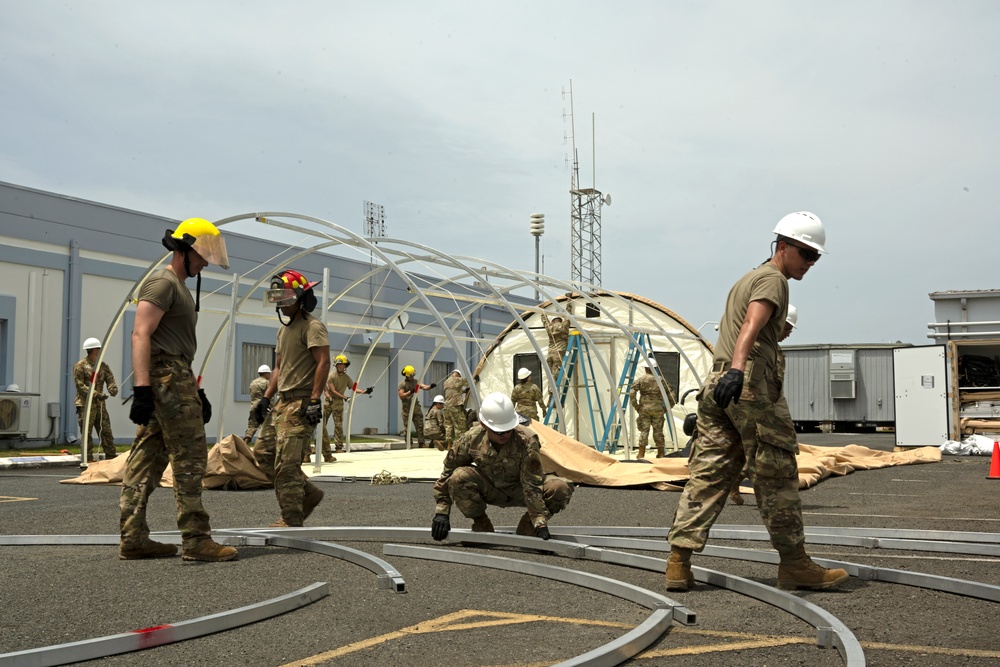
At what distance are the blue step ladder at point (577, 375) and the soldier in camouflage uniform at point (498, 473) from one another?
1364 centimetres

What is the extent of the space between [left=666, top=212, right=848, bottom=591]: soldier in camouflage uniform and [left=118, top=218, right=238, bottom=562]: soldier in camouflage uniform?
303cm

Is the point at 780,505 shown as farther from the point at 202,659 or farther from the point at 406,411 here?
the point at 406,411

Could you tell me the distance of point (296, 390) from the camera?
7.78 m

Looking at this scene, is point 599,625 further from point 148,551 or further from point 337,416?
point 337,416

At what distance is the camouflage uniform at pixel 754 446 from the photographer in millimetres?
5215

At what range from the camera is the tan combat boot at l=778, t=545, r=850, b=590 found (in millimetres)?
5320

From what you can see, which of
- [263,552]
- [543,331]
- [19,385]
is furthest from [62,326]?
[263,552]

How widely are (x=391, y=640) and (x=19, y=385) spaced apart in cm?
1965

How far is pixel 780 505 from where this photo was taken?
5211mm

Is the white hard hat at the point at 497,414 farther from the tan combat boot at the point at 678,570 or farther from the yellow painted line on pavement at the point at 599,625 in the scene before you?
the yellow painted line on pavement at the point at 599,625

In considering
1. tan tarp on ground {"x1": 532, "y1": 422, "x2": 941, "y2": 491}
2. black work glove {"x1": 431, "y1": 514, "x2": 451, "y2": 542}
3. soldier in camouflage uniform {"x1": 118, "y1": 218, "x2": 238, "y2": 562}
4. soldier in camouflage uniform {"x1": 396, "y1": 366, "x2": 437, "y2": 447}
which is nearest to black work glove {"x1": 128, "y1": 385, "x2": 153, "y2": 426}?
soldier in camouflage uniform {"x1": 118, "y1": 218, "x2": 238, "y2": 562}

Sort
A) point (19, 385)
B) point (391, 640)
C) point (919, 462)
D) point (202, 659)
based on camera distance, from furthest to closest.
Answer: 1. point (19, 385)
2. point (919, 462)
3. point (391, 640)
4. point (202, 659)

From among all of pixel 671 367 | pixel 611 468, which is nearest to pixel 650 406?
pixel 671 367

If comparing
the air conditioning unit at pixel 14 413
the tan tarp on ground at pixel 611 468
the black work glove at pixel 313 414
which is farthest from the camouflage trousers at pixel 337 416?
the black work glove at pixel 313 414
